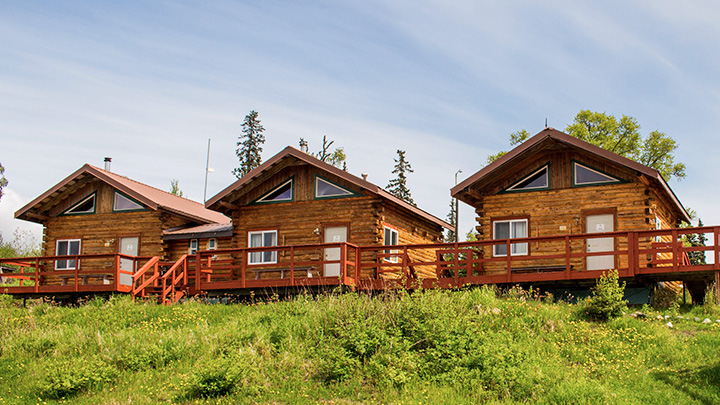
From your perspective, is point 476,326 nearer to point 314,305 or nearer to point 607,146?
point 314,305

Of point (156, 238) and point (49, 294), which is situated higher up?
Answer: point (156, 238)

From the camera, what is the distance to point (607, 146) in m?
42.9

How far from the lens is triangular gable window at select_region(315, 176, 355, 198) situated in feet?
88.2

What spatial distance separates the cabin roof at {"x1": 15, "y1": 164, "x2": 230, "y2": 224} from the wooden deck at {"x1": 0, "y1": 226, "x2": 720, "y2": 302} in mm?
2802

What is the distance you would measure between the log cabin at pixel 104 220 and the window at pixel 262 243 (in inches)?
103

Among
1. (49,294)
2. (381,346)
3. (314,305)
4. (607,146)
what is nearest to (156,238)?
(49,294)

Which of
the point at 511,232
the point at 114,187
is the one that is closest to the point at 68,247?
the point at 114,187

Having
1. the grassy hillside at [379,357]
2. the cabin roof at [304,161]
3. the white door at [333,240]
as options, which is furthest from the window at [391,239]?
the grassy hillside at [379,357]

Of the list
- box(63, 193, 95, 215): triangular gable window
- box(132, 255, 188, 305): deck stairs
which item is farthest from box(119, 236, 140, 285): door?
box(132, 255, 188, 305): deck stairs

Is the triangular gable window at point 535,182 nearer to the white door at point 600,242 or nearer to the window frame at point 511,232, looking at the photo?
the window frame at point 511,232

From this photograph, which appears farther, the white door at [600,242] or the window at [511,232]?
the window at [511,232]

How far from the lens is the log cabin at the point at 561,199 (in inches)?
896

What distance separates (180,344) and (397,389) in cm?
518

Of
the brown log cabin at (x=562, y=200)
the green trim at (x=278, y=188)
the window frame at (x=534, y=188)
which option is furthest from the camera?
the green trim at (x=278, y=188)
